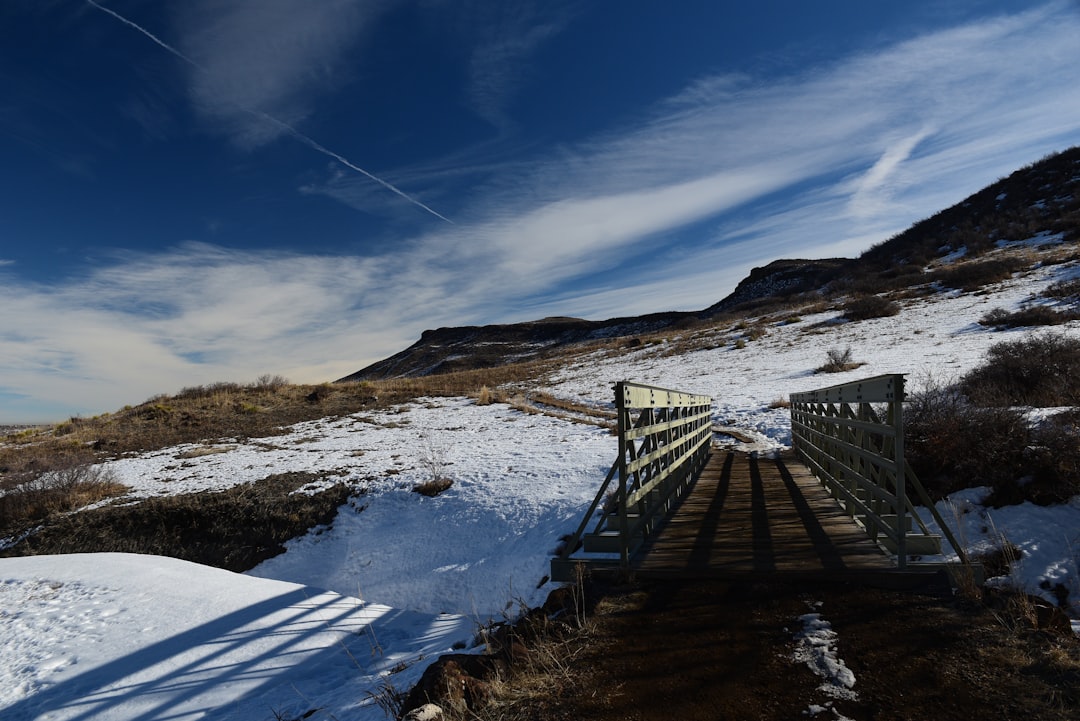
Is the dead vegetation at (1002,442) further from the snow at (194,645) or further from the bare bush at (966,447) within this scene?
the snow at (194,645)

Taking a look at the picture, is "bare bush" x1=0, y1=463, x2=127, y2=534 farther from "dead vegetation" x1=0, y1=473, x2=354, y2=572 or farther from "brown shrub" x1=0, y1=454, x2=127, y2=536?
"dead vegetation" x1=0, y1=473, x2=354, y2=572

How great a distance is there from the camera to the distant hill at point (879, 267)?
43469 mm

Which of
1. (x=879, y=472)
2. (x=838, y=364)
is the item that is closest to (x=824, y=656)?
(x=879, y=472)

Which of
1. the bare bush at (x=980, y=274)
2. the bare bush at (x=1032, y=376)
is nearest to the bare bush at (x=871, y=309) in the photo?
the bare bush at (x=980, y=274)

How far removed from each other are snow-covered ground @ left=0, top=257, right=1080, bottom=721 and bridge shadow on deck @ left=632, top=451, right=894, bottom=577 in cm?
109

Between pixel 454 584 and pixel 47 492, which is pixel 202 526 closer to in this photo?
pixel 47 492

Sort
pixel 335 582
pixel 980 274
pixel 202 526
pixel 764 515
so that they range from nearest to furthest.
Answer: pixel 764 515, pixel 335 582, pixel 202 526, pixel 980 274

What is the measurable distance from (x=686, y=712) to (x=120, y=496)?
12.5 m

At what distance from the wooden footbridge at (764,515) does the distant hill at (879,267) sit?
125 ft

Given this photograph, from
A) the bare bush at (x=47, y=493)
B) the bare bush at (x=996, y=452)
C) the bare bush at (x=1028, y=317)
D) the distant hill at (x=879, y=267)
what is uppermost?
the distant hill at (x=879, y=267)

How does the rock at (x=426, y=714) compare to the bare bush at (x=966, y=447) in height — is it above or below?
above

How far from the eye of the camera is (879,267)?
5431cm

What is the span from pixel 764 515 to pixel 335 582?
5998 millimetres

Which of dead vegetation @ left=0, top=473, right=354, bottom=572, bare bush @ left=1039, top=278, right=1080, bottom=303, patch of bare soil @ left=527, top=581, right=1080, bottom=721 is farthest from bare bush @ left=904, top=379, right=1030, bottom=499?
bare bush @ left=1039, top=278, right=1080, bottom=303
